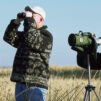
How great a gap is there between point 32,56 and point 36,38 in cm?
20

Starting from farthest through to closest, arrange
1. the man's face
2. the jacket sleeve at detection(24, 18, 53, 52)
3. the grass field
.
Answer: the man's face < the jacket sleeve at detection(24, 18, 53, 52) < the grass field

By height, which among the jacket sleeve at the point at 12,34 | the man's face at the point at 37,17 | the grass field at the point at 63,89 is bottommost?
the grass field at the point at 63,89

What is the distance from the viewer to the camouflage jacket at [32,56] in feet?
15.8

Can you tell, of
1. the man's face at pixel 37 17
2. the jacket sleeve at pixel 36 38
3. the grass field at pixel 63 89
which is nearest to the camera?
the grass field at pixel 63 89

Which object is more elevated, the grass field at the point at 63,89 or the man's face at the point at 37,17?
the man's face at the point at 37,17

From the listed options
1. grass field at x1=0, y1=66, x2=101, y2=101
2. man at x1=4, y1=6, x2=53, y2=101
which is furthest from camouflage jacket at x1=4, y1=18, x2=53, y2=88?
grass field at x1=0, y1=66, x2=101, y2=101

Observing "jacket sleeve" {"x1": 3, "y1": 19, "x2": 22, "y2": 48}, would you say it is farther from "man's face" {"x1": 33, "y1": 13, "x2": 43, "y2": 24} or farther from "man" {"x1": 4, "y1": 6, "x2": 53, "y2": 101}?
"man's face" {"x1": 33, "y1": 13, "x2": 43, "y2": 24}

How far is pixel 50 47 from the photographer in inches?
196

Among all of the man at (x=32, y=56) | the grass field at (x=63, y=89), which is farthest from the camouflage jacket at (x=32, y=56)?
the grass field at (x=63, y=89)

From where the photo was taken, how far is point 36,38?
4.82 metres

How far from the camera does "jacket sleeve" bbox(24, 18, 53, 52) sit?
15.7 feet

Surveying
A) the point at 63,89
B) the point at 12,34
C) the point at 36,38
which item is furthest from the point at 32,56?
the point at 63,89

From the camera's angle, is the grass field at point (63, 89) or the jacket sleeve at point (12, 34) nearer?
the grass field at point (63, 89)

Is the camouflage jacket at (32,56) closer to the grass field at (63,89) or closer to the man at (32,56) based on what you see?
the man at (32,56)
